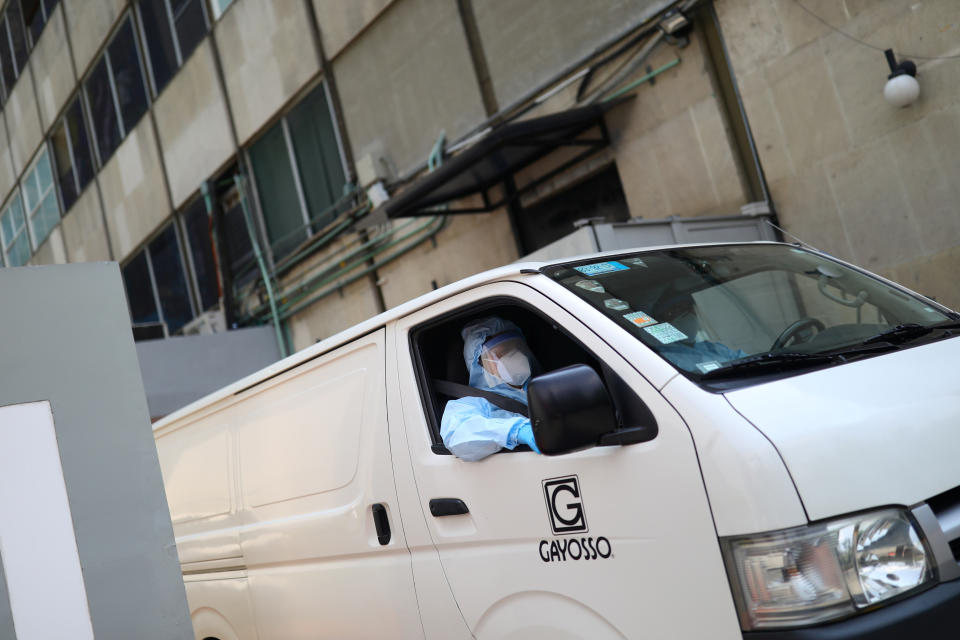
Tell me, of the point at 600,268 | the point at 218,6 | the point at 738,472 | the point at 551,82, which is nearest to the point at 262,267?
the point at 218,6

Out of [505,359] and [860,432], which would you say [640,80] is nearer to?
[505,359]

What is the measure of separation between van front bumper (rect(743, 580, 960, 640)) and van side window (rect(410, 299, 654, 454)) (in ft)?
3.76

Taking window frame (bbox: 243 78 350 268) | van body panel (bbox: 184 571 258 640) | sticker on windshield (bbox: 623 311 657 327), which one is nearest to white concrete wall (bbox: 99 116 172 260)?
window frame (bbox: 243 78 350 268)

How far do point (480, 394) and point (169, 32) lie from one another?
49.7ft

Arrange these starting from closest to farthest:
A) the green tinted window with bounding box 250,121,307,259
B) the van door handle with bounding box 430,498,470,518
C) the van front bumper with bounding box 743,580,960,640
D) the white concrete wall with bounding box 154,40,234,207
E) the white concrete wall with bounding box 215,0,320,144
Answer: the van front bumper with bounding box 743,580,960,640 < the van door handle with bounding box 430,498,470,518 < the white concrete wall with bounding box 215,0,320,144 < the green tinted window with bounding box 250,121,307,259 < the white concrete wall with bounding box 154,40,234,207

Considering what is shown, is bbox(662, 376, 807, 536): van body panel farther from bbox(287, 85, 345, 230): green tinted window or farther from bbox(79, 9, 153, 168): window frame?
bbox(79, 9, 153, 168): window frame

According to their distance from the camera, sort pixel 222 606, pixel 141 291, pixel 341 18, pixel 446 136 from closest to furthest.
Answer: pixel 222 606, pixel 446 136, pixel 341 18, pixel 141 291

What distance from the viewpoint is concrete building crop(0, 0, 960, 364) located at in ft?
23.8

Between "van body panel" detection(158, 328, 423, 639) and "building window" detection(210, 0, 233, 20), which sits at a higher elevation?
"building window" detection(210, 0, 233, 20)

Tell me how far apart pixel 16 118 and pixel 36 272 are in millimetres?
23796

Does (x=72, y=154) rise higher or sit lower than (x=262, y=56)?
higher

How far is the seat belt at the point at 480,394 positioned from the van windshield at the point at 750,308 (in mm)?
522

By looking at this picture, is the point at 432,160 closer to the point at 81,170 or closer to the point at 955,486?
the point at 955,486

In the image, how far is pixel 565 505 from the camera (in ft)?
8.91
